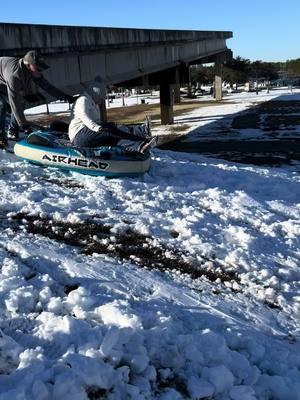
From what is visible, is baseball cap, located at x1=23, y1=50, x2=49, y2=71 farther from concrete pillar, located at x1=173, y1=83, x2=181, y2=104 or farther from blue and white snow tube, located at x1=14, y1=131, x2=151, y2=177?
concrete pillar, located at x1=173, y1=83, x2=181, y2=104

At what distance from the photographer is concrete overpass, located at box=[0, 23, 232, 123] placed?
575 inches

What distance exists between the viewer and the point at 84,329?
4.36 m

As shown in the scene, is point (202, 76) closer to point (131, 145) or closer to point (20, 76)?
point (131, 145)

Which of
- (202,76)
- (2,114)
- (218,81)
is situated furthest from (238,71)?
(2,114)

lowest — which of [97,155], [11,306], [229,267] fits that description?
[229,267]

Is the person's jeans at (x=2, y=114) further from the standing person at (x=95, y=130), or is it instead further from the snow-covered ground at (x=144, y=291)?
the standing person at (x=95, y=130)

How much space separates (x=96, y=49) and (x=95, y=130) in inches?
434

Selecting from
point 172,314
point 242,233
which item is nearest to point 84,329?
point 172,314

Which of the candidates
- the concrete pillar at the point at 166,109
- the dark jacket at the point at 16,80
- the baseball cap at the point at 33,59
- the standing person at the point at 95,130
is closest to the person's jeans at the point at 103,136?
the standing person at the point at 95,130

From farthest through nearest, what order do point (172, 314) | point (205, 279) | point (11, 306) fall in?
point (205, 279)
point (172, 314)
point (11, 306)

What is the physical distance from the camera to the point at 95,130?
9.23m

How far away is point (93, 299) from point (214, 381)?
147 centimetres

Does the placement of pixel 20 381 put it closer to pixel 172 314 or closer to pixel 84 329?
pixel 84 329

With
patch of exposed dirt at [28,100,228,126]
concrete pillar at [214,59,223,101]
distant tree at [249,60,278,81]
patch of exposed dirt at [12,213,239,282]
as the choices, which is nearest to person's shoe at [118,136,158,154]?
patch of exposed dirt at [12,213,239,282]
